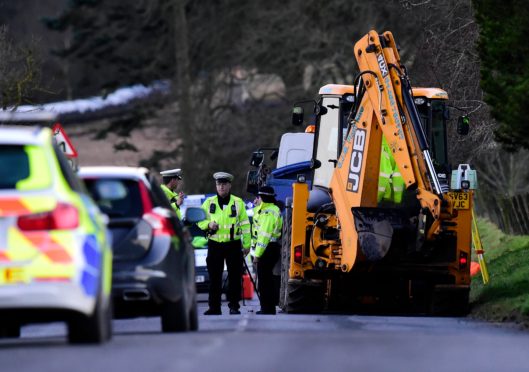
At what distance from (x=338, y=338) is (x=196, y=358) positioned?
294 centimetres

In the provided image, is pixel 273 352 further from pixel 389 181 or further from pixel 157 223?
pixel 389 181

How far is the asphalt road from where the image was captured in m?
12.0

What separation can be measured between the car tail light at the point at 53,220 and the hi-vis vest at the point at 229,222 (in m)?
10.9

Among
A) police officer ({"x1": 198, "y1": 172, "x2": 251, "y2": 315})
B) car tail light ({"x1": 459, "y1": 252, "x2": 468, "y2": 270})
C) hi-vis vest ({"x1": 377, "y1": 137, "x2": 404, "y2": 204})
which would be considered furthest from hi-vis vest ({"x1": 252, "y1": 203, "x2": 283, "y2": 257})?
car tail light ({"x1": 459, "y1": 252, "x2": 468, "y2": 270})

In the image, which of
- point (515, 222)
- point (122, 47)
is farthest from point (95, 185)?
point (122, 47)

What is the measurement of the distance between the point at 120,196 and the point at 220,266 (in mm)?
7941

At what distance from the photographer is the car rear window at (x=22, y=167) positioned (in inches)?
521

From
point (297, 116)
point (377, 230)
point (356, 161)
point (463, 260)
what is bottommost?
point (463, 260)

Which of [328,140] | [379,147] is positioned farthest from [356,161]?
[328,140]

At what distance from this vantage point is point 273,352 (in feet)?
43.9

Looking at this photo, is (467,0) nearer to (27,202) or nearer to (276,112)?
(27,202)

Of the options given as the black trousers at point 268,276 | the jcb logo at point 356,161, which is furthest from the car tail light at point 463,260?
the black trousers at point 268,276

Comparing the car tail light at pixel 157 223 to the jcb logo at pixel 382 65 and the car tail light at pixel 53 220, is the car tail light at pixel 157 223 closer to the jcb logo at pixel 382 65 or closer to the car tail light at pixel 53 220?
the car tail light at pixel 53 220

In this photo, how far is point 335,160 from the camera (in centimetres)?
2341
